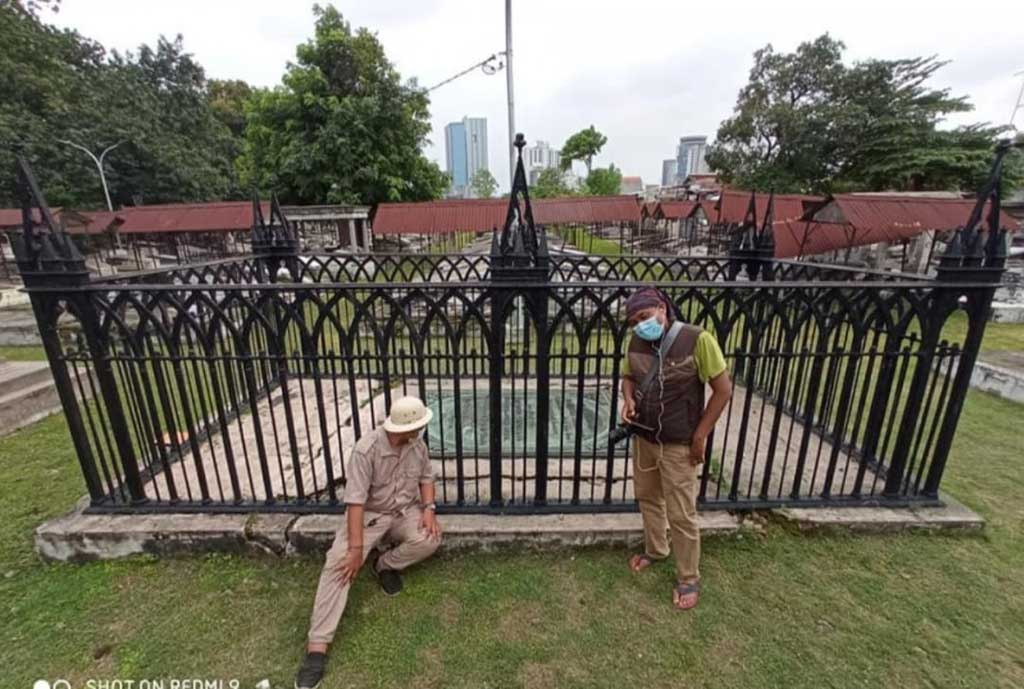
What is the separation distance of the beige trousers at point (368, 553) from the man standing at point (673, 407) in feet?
4.23

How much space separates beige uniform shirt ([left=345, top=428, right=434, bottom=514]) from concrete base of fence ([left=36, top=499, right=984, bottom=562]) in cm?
43

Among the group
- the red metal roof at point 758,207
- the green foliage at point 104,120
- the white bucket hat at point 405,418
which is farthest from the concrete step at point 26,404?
the green foliage at point 104,120

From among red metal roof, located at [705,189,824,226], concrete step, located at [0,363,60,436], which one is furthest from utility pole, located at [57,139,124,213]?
red metal roof, located at [705,189,824,226]

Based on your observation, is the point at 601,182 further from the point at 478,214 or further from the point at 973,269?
the point at 973,269

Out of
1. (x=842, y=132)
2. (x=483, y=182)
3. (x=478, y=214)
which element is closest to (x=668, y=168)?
(x=483, y=182)

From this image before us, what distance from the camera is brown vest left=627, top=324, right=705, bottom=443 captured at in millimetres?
2105

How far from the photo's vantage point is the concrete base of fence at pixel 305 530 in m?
2.66

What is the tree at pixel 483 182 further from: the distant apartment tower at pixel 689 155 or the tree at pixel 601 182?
Result: the distant apartment tower at pixel 689 155

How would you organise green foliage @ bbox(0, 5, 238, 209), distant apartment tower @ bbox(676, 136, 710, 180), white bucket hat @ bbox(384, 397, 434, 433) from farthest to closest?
distant apartment tower @ bbox(676, 136, 710, 180)
green foliage @ bbox(0, 5, 238, 209)
white bucket hat @ bbox(384, 397, 434, 433)

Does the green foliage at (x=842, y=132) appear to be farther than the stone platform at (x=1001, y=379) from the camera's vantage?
Yes

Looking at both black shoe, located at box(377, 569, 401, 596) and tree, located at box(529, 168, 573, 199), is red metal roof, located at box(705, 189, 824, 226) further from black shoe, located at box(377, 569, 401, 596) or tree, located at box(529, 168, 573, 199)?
tree, located at box(529, 168, 573, 199)

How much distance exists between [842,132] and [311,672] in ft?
106

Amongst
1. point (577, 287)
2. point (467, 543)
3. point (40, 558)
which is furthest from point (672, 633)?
point (40, 558)

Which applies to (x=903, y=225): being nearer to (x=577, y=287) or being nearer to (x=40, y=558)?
(x=577, y=287)
